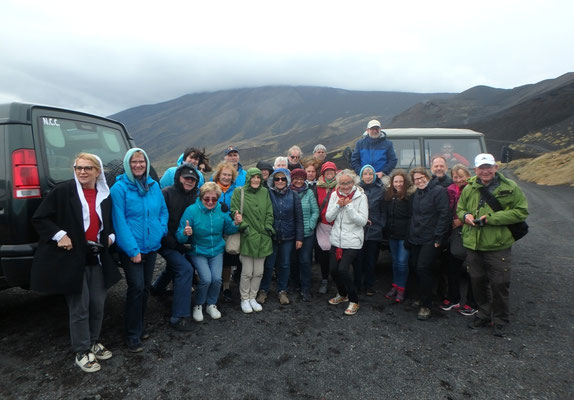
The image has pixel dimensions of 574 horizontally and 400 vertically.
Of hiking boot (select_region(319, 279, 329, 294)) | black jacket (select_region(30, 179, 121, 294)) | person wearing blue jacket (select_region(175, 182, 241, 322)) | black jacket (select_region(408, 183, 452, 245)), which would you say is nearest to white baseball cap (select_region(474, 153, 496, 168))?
black jacket (select_region(408, 183, 452, 245))

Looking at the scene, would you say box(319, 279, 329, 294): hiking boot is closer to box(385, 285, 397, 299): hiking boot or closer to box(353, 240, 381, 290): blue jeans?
box(353, 240, 381, 290): blue jeans

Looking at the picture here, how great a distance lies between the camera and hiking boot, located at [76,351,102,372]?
3148mm

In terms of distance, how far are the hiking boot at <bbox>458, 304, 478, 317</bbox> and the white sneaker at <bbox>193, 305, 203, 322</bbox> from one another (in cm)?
343

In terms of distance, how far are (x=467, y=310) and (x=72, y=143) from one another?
5.35 metres

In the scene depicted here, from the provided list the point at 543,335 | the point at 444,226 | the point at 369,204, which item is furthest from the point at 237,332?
the point at 543,335

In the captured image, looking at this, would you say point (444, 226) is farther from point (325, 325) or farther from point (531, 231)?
point (531, 231)

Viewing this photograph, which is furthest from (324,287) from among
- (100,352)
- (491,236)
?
(100,352)

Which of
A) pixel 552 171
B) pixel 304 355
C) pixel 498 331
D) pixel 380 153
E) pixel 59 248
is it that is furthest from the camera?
pixel 552 171

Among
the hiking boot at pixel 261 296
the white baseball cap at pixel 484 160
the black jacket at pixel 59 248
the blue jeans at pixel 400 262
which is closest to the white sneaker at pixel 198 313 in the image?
the hiking boot at pixel 261 296

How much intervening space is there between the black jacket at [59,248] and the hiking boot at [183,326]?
1.28m

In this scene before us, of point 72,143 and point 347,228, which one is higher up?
point 72,143

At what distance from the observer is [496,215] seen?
12.7ft

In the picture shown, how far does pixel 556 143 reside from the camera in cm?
4678

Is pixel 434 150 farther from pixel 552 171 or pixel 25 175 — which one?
pixel 552 171
